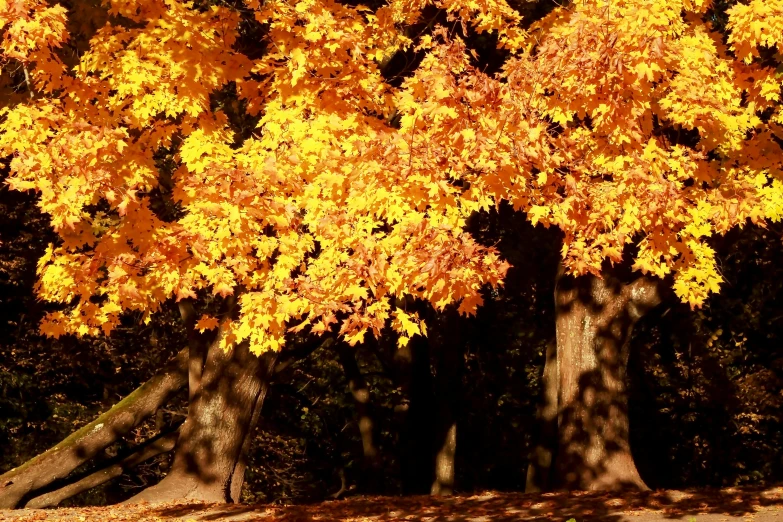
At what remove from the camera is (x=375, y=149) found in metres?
8.50

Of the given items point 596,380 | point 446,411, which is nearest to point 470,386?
point 446,411

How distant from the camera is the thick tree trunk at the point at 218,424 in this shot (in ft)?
41.4

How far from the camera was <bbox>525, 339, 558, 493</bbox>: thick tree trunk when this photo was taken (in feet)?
54.3

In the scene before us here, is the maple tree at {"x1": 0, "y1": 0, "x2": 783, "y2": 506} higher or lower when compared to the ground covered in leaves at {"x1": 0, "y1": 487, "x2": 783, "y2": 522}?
higher

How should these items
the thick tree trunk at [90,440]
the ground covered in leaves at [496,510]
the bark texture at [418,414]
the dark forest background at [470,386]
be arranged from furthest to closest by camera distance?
1. the dark forest background at [470,386]
2. the bark texture at [418,414]
3. the thick tree trunk at [90,440]
4. the ground covered in leaves at [496,510]

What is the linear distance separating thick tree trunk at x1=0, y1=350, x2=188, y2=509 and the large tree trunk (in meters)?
5.70

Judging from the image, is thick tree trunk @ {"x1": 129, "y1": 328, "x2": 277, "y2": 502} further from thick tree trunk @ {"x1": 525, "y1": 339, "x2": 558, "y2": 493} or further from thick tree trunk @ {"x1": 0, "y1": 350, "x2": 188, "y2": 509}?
thick tree trunk @ {"x1": 525, "y1": 339, "x2": 558, "y2": 493}

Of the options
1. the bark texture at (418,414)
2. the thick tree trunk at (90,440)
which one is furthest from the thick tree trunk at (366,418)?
the thick tree trunk at (90,440)

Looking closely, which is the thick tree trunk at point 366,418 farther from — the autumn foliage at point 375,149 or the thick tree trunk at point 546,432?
the autumn foliage at point 375,149

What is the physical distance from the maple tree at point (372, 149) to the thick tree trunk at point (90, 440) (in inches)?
137

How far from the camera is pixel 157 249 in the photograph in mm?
9742

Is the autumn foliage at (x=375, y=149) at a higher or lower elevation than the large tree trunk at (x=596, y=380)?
higher

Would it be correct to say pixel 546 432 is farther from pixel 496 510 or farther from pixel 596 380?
pixel 496 510

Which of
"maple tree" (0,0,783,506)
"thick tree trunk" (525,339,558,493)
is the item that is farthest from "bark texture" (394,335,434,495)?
"maple tree" (0,0,783,506)
